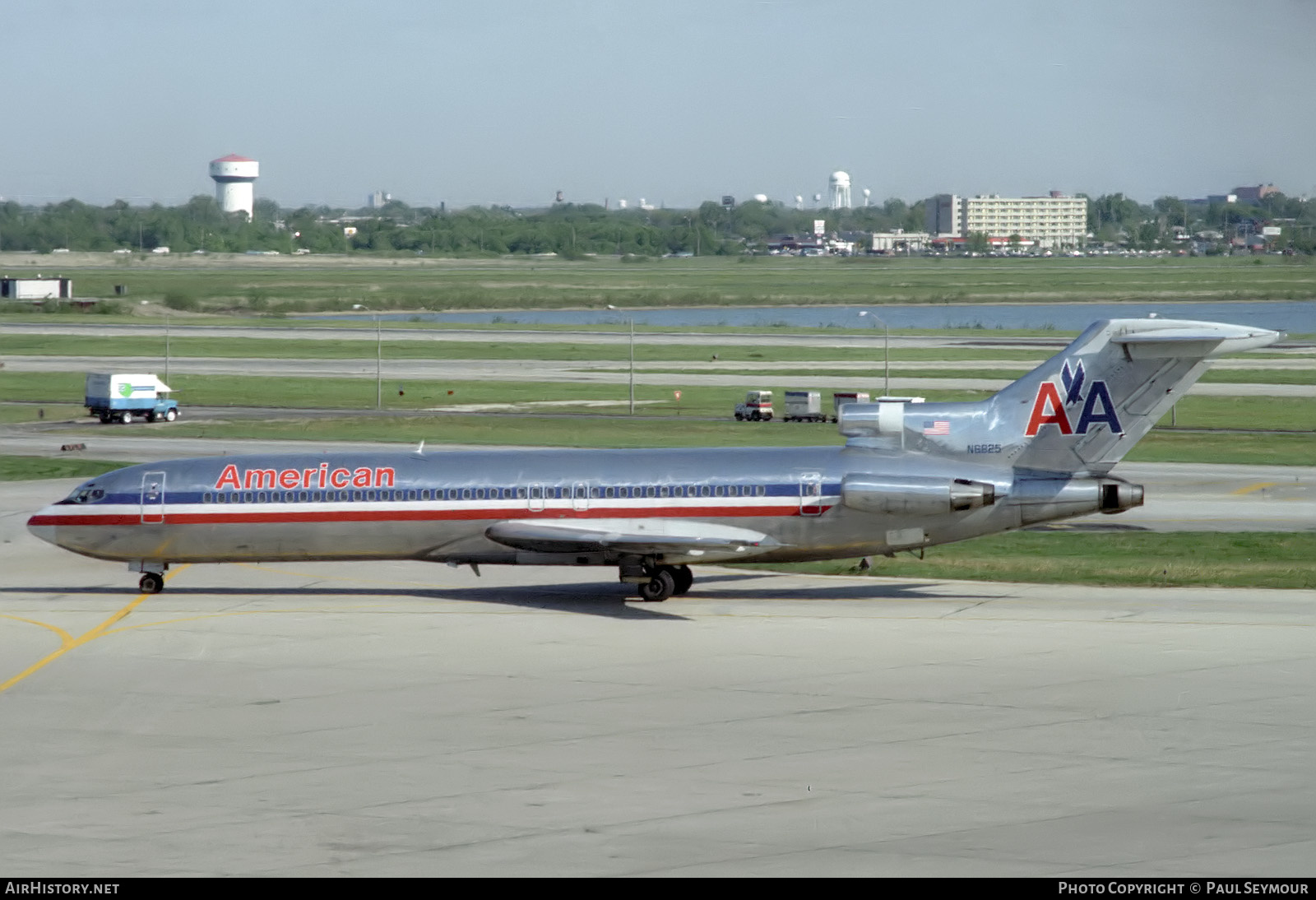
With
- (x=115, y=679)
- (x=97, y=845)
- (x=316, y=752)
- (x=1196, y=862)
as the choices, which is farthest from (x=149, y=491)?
(x=1196, y=862)

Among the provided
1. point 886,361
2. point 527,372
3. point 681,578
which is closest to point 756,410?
point 886,361

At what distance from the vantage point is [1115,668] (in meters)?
28.9

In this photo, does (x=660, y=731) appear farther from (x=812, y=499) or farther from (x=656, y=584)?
(x=812, y=499)

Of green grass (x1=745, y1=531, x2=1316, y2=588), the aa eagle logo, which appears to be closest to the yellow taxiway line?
green grass (x1=745, y1=531, x2=1316, y2=588)

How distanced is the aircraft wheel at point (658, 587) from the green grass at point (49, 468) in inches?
1222

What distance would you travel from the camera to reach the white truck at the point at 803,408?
A: 80375 millimetres

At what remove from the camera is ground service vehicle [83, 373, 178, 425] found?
80.4 metres

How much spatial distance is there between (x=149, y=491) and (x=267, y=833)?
19420 millimetres

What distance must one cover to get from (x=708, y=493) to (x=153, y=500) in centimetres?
1323

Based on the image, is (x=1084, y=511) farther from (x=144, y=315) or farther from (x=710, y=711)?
(x=144, y=315)

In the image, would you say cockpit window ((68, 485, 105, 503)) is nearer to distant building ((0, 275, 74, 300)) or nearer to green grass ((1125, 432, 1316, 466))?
green grass ((1125, 432, 1316, 466))

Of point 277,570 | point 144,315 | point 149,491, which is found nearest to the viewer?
point 149,491

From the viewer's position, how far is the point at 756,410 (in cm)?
8038

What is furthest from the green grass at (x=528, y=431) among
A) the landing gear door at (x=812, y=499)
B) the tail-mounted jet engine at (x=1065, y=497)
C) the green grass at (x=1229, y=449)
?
the tail-mounted jet engine at (x=1065, y=497)
